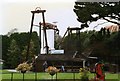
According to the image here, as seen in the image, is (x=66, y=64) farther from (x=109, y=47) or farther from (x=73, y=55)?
(x=109, y=47)

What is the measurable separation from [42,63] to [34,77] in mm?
244

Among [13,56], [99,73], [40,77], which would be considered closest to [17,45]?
[13,56]

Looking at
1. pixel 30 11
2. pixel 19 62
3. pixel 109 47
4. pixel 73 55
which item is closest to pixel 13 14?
pixel 30 11

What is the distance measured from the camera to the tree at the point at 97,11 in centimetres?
553

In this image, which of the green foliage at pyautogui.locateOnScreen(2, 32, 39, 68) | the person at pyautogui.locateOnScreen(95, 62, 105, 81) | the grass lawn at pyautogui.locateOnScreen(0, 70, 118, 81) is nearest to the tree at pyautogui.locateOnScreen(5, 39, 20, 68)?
the green foliage at pyautogui.locateOnScreen(2, 32, 39, 68)

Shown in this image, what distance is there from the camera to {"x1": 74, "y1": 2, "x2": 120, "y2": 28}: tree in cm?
553

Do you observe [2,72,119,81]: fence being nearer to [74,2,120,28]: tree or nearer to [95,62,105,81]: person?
[95,62,105,81]: person

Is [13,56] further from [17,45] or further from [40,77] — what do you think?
[40,77]

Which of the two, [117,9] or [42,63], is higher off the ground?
[117,9]

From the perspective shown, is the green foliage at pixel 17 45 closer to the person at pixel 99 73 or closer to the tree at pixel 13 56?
the tree at pixel 13 56

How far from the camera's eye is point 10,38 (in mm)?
5273

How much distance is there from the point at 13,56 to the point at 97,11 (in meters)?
1.46

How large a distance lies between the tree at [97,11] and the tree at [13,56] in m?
1.00

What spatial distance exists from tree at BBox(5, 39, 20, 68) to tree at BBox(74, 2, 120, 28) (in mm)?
1003
